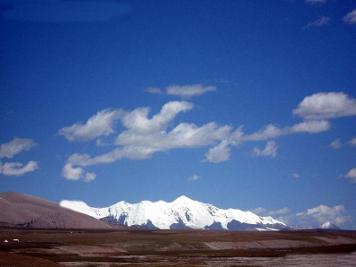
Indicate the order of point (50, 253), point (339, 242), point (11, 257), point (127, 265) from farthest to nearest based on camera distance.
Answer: point (339, 242) → point (50, 253) → point (127, 265) → point (11, 257)

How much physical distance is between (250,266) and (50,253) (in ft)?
139

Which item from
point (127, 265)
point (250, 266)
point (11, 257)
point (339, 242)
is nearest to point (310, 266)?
point (250, 266)

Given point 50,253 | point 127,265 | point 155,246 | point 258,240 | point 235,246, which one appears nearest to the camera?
point 127,265

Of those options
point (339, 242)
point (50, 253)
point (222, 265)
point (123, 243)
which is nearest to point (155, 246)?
point (123, 243)

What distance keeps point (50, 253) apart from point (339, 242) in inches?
4758

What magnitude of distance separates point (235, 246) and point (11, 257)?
3342 inches

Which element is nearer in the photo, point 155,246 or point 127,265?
point 127,265

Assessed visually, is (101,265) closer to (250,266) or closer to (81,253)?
(250,266)

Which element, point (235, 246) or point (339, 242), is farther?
point (339, 242)

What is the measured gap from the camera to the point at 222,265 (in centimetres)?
8431

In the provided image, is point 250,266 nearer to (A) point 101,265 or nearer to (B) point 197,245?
(A) point 101,265

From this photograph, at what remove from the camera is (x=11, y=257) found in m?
73.7

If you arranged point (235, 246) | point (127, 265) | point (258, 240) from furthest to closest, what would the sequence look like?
1. point (258, 240)
2. point (235, 246)
3. point (127, 265)


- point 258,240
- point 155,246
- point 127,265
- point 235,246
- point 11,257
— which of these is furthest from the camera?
point 258,240
